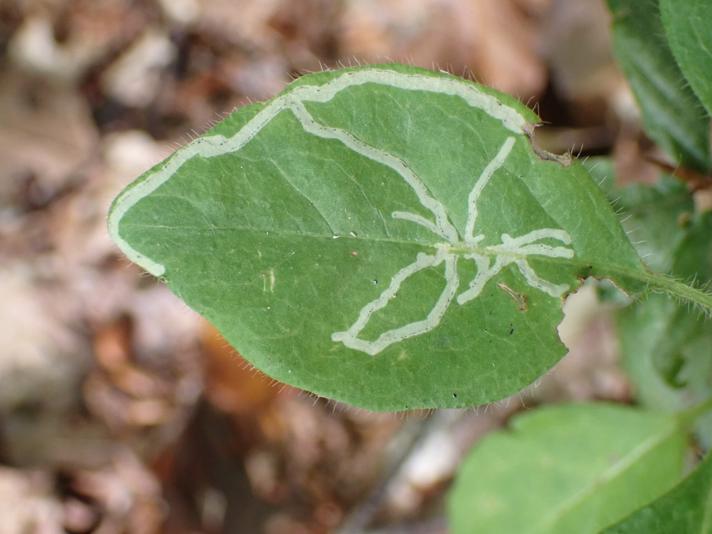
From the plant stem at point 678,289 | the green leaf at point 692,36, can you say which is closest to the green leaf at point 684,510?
the plant stem at point 678,289

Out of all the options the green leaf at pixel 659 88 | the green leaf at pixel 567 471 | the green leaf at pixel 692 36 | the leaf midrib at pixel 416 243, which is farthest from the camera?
the green leaf at pixel 567 471

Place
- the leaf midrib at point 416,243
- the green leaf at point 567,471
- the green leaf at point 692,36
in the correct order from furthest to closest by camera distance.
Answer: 1. the green leaf at point 567,471
2. the green leaf at point 692,36
3. the leaf midrib at point 416,243

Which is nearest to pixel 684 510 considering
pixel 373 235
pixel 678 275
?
pixel 678 275

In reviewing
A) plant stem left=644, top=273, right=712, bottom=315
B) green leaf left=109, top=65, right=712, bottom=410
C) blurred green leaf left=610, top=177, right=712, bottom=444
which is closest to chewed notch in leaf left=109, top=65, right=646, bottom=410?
green leaf left=109, top=65, right=712, bottom=410

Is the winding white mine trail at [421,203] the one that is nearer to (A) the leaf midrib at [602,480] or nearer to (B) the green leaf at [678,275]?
(B) the green leaf at [678,275]

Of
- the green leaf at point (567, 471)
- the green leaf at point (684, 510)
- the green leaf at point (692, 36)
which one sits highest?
the green leaf at point (692, 36)

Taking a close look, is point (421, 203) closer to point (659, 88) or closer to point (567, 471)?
point (659, 88)

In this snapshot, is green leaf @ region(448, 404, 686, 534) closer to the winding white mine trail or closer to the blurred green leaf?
the blurred green leaf
